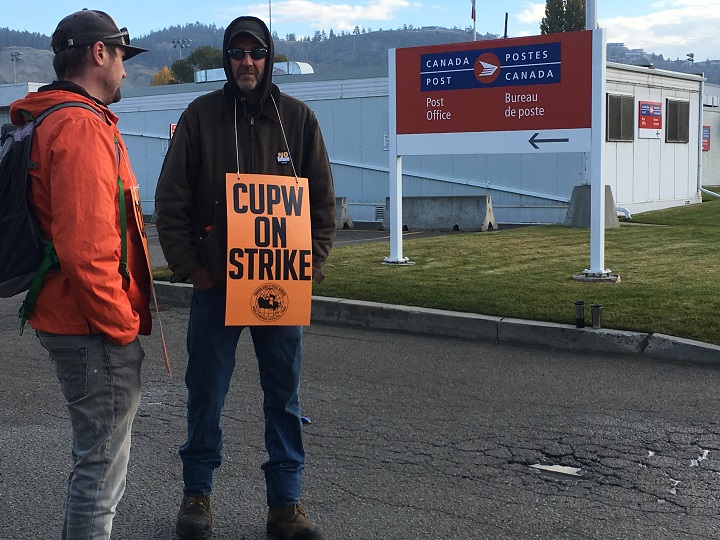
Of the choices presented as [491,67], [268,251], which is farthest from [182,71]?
[268,251]

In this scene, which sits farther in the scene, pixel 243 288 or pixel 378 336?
pixel 378 336

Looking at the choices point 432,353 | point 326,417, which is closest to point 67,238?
point 326,417

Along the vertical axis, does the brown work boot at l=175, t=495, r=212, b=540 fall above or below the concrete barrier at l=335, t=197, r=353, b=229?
below

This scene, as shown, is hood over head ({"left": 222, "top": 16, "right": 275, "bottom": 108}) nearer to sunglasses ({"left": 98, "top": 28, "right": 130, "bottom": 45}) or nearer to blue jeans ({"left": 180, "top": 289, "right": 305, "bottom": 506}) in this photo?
sunglasses ({"left": 98, "top": 28, "right": 130, "bottom": 45})

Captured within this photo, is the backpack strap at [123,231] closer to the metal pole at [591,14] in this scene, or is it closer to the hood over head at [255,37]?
the hood over head at [255,37]

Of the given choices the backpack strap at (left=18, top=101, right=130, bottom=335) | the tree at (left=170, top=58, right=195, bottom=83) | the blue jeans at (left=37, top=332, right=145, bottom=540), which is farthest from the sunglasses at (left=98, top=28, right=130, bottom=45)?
the tree at (left=170, top=58, right=195, bottom=83)

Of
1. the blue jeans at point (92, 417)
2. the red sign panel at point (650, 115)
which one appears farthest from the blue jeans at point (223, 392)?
the red sign panel at point (650, 115)

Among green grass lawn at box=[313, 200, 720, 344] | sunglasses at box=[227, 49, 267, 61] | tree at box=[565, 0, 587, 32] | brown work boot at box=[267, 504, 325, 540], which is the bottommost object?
brown work boot at box=[267, 504, 325, 540]

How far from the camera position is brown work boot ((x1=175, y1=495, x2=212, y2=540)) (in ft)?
13.2

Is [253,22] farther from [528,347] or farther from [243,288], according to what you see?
[528,347]

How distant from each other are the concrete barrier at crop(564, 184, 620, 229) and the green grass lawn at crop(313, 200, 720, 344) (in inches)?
59.6

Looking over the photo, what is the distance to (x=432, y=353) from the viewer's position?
25.6 feet

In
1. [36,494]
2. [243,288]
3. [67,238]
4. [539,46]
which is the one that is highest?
[539,46]

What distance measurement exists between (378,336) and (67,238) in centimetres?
585
